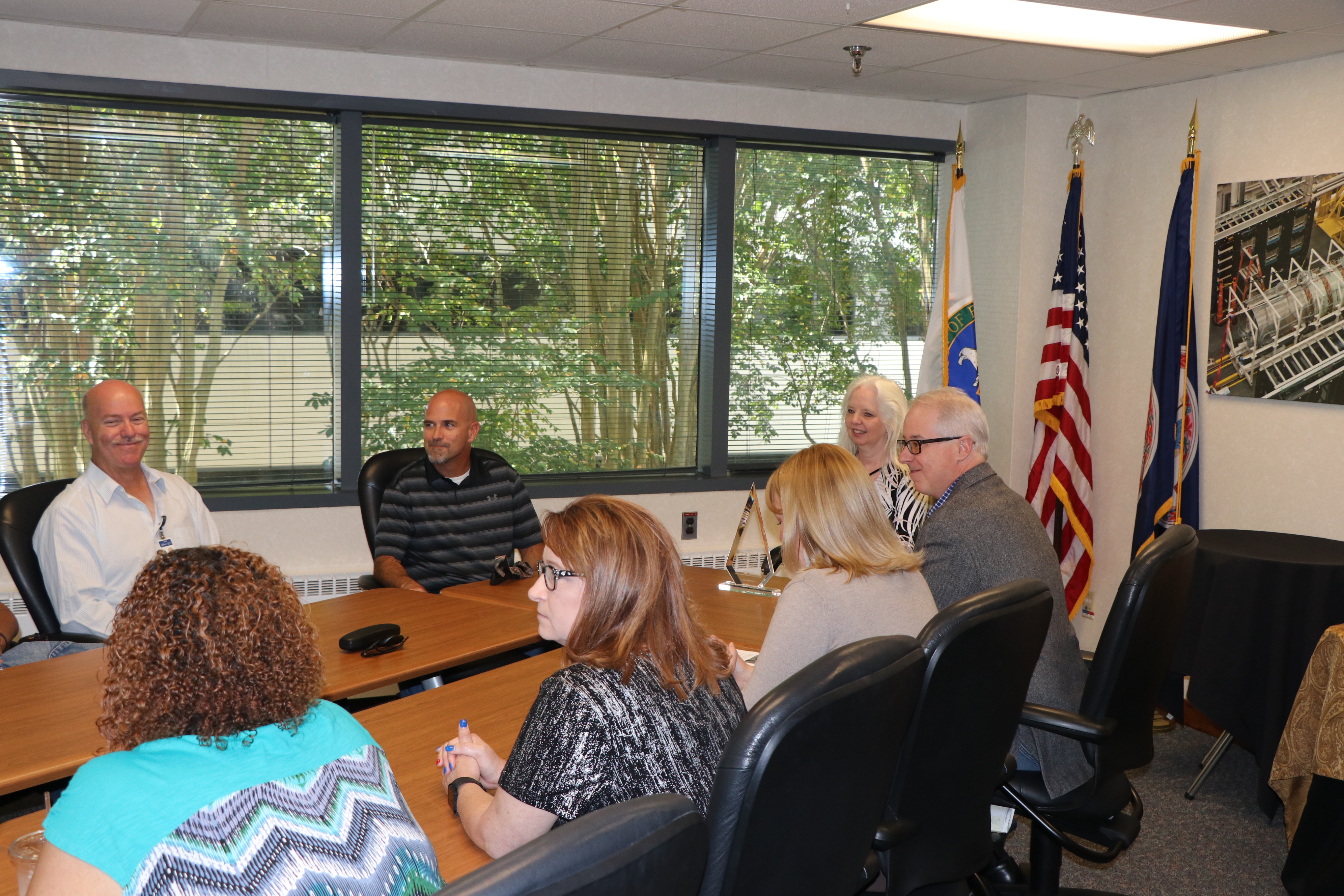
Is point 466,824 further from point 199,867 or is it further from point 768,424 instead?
point 768,424

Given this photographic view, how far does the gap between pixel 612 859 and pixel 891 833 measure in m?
1.08

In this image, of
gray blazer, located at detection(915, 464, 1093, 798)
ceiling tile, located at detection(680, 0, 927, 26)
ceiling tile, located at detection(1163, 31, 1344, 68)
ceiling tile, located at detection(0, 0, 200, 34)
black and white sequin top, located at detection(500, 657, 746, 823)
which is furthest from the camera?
ceiling tile, located at detection(1163, 31, 1344, 68)

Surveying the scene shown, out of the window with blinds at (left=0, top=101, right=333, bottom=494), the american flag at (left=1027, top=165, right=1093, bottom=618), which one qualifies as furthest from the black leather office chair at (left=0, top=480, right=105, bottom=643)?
the american flag at (left=1027, top=165, right=1093, bottom=618)

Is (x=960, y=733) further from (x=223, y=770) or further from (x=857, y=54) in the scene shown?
(x=857, y=54)

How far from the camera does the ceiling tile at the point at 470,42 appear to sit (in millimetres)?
3920

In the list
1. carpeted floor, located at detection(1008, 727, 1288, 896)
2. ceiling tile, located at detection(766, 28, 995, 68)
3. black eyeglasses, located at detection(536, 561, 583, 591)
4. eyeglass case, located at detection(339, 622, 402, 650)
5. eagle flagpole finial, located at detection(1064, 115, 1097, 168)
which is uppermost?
ceiling tile, located at detection(766, 28, 995, 68)

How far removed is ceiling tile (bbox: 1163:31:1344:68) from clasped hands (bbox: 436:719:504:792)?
145 inches

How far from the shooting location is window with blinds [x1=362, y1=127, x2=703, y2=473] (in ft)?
15.1

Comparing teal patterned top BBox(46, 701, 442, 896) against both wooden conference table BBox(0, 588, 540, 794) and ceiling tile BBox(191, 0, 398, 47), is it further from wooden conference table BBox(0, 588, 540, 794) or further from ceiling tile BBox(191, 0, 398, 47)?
ceiling tile BBox(191, 0, 398, 47)

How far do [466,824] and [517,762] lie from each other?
0.62 feet

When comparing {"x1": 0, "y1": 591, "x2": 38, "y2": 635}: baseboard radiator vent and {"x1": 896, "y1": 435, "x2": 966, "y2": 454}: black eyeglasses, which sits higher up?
{"x1": 896, "y1": 435, "x2": 966, "y2": 454}: black eyeglasses

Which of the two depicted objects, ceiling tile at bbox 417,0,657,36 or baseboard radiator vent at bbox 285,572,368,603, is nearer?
ceiling tile at bbox 417,0,657,36

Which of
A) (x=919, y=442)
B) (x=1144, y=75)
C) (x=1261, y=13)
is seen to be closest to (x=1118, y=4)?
(x=1261, y=13)

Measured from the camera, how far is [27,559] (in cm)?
303
